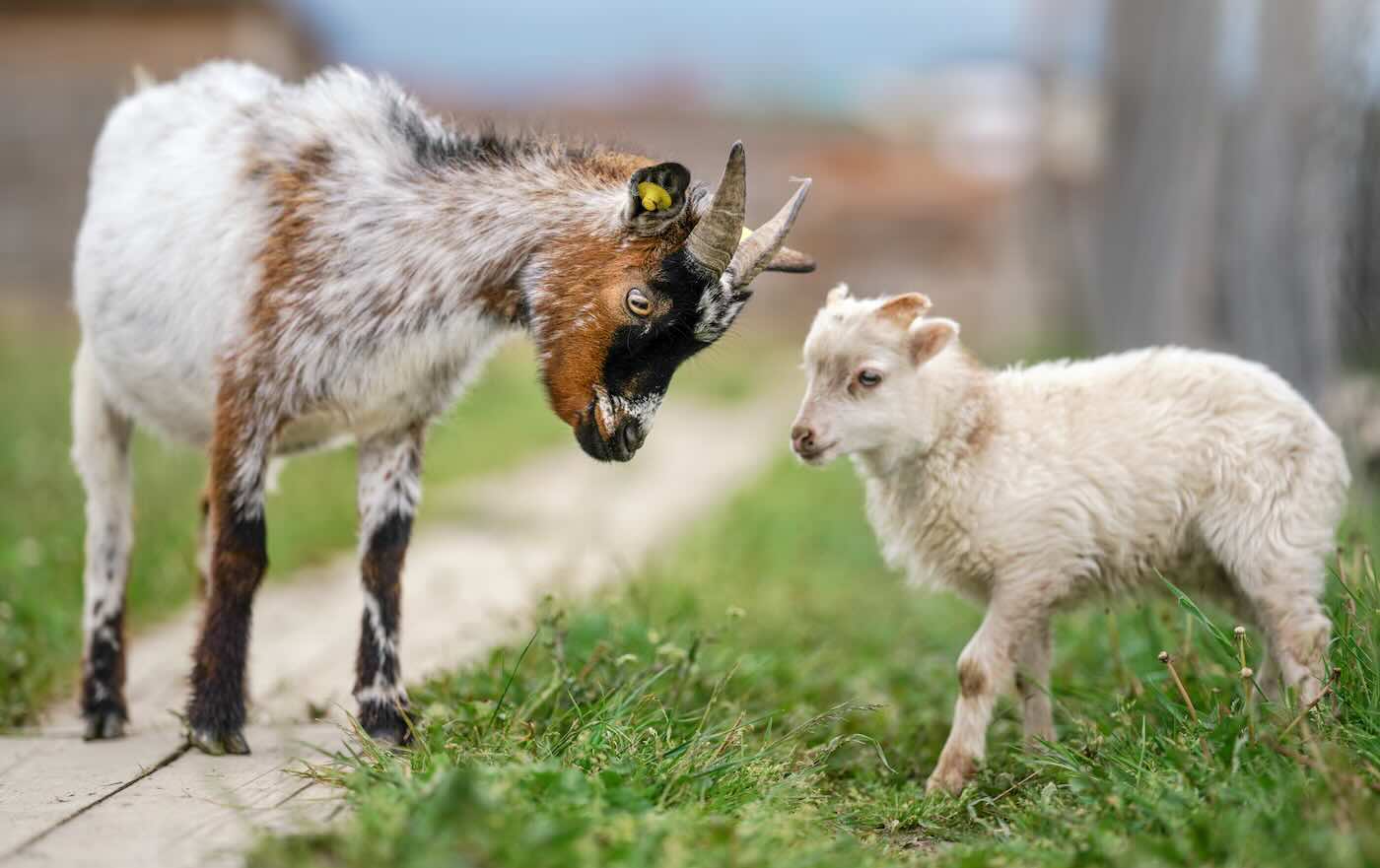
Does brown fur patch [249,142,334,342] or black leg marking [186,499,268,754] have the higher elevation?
brown fur patch [249,142,334,342]

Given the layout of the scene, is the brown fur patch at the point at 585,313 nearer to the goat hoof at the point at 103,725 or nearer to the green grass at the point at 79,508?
the green grass at the point at 79,508

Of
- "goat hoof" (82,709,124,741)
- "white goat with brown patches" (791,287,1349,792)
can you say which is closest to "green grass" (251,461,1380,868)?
"white goat with brown patches" (791,287,1349,792)

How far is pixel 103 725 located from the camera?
4.33m

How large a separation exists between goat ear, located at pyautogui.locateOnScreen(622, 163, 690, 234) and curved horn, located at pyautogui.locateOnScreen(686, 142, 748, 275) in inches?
4.1

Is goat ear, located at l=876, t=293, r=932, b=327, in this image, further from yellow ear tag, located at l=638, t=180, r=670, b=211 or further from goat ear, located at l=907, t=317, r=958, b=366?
yellow ear tag, located at l=638, t=180, r=670, b=211

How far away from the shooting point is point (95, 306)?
4.62 m

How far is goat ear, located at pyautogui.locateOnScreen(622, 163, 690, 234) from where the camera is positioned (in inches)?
152

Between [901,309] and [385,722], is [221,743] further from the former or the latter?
[901,309]

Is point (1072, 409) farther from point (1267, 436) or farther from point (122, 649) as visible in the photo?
point (122, 649)

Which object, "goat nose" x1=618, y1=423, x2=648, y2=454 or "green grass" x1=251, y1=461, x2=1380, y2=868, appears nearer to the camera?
"green grass" x1=251, y1=461, x2=1380, y2=868

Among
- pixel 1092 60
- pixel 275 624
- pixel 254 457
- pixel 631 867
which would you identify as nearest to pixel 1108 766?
pixel 631 867

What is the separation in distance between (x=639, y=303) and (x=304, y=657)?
252cm

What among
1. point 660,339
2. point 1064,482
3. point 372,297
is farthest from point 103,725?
point 1064,482

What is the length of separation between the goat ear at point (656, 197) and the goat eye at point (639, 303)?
19cm
